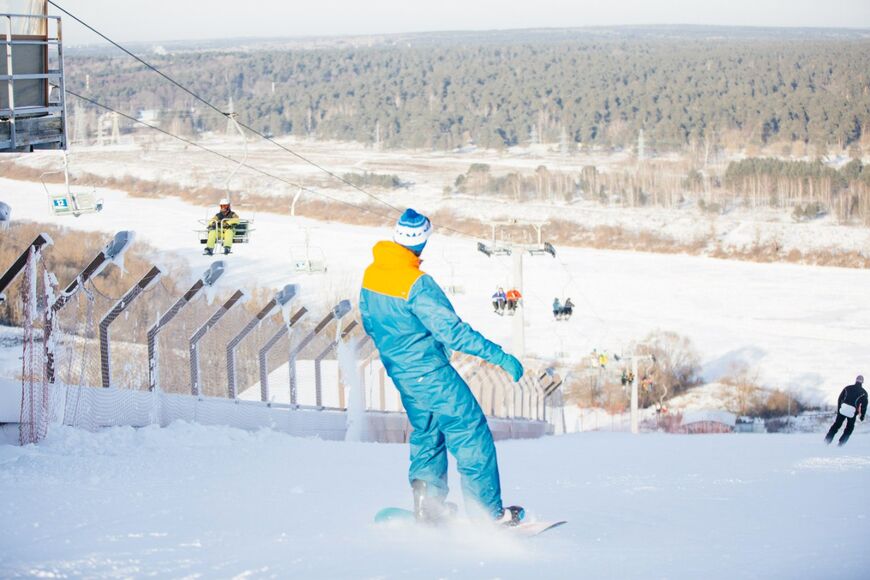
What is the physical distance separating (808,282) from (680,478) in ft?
131

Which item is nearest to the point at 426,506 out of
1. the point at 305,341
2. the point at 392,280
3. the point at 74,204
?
the point at 392,280

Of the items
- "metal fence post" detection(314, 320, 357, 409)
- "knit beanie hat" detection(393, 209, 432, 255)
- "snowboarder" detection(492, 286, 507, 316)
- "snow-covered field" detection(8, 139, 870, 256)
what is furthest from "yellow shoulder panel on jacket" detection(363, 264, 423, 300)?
"snow-covered field" detection(8, 139, 870, 256)

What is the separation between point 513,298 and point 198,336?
44.0 ft

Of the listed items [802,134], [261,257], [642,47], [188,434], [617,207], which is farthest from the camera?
[642,47]

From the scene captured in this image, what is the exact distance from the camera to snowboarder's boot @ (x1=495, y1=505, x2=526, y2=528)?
417 cm

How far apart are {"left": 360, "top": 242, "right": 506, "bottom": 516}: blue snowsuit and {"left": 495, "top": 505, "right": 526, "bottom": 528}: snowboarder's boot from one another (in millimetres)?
29

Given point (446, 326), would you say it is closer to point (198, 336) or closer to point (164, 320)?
point (164, 320)

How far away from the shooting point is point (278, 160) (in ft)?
244

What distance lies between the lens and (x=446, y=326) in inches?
159

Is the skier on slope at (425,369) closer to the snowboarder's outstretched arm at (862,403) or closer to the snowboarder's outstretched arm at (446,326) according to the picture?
the snowboarder's outstretched arm at (446,326)

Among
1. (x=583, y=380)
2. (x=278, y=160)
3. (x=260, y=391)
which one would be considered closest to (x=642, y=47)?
(x=278, y=160)

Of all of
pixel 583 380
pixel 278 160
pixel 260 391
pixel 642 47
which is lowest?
pixel 583 380

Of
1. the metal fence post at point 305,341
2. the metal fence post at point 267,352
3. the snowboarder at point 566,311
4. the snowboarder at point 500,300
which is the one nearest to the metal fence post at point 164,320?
the metal fence post at point 267,352

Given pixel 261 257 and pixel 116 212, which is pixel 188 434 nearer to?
pixel 261 257
